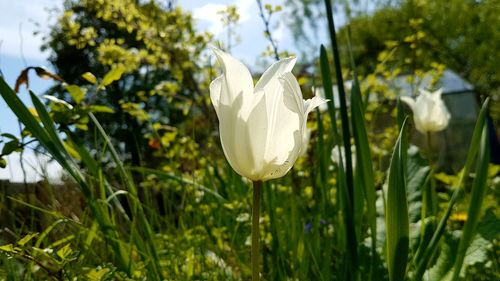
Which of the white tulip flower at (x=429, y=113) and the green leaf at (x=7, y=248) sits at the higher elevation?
the white tulip flower at (x=429, y=113)

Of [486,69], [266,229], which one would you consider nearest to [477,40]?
[486,69]

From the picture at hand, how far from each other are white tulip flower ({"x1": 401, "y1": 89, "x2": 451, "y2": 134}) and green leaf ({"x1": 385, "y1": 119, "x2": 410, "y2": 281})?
1670 millimetres

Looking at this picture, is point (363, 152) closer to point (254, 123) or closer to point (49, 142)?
point (254, 123)

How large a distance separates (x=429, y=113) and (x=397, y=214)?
69.6 inches

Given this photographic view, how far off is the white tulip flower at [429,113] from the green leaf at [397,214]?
1.67 metres

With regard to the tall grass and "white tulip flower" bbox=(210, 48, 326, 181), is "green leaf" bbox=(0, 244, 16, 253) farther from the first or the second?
"white tulip flower" bbox=(210, 48, 326, 181)

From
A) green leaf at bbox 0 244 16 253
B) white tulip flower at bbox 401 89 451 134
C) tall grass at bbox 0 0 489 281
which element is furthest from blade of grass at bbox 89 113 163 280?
white tulip flower at bbox 401 89 451 134

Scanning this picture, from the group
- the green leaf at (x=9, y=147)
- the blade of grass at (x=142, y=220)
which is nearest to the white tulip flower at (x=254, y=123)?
the blade of grass at (x=142, y=220)

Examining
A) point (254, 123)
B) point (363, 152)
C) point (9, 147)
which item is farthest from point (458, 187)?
point (9, 147)

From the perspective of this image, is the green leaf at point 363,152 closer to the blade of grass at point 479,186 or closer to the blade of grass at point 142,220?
the blade of grass at point 479,186

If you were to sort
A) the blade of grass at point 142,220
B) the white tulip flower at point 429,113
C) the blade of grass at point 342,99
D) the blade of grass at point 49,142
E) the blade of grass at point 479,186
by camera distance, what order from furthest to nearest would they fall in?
the white tulip flower at point 429,113 → the blade of grass at point 142,220 → the blade of grass at point 49,142 → the blade of grass at point 342,99 → the blade of grass at point 479,186

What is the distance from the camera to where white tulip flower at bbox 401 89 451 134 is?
7.74 feet

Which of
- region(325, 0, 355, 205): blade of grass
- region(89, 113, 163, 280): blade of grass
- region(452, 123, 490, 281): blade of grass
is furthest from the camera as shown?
region(89, 113, 163, 280): blade of grass

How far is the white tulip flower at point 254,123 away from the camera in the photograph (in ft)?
2.38
